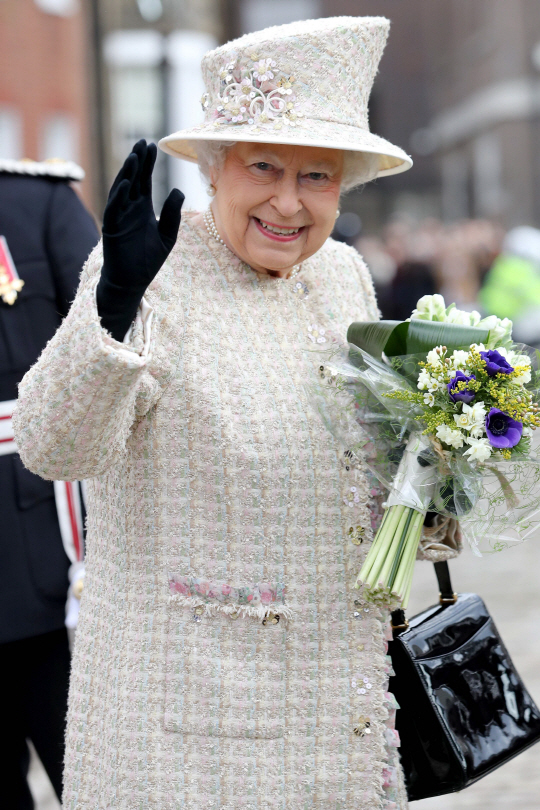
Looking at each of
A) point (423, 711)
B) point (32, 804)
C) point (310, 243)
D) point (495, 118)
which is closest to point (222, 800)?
point (423, 711)

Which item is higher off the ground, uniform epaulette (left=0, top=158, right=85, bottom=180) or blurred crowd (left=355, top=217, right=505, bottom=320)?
uniform epaulette (left=0, top=158, right=85, bottom=180)

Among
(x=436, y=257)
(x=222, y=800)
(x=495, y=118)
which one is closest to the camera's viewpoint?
(x=222, y=800)

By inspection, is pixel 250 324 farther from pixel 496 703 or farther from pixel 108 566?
pixel 496 703

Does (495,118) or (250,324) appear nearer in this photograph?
(250,324)

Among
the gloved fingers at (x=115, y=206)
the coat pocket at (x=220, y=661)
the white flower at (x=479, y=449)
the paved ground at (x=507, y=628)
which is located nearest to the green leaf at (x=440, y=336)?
the white flower at (x=479, y=449)

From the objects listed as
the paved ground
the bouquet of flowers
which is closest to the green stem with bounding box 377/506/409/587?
the bouquet of flowers

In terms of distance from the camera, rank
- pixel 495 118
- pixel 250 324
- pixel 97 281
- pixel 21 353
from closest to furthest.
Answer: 1. pixel 97 281
2. pixel 250 324
3. pixel 21 353
4. pixel 495 118

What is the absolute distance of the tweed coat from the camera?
1989 mm

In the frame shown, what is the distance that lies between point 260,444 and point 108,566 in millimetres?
391

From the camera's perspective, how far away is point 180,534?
6.59 ft

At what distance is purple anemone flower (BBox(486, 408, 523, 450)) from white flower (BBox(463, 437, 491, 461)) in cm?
1

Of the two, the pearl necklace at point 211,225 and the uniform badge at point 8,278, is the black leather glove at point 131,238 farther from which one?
the uniform badge at point 8,278

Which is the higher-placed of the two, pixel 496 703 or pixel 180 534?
pixel 180 534

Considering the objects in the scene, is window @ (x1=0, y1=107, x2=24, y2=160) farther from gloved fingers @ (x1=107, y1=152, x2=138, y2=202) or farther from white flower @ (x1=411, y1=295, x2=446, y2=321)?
gloved fingers @ (x1=107, y1=152, x2=138, y2=202)
